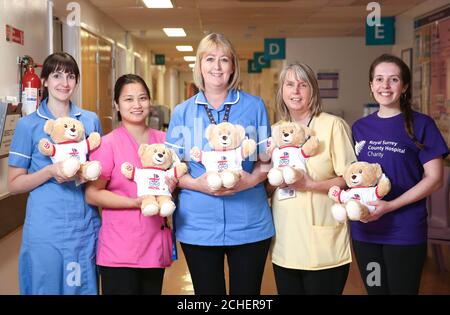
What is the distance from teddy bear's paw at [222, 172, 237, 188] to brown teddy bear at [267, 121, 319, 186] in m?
0.16

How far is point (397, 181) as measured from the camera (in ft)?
6.63

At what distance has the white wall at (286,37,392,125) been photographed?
33.9ft

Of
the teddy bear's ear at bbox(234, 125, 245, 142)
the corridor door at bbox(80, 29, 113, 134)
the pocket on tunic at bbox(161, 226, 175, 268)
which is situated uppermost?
the corridor door at bbox(80, 29, 113, 134)

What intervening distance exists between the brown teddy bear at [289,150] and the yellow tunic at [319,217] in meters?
0.04

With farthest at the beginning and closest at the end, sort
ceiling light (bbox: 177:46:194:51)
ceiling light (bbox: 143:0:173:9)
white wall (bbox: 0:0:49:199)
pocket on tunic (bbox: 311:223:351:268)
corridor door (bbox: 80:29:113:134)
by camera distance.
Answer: ceiling light (bbox: 177:46:194:51) → ceiling light (bbox: 143:0:173:9) → corridor door (bbox: 80:29:113:134) → white wall (bbox: 0:0:49:199) → pocket on tunic (bbox: 311:223:351:268)

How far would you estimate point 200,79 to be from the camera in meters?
2.07

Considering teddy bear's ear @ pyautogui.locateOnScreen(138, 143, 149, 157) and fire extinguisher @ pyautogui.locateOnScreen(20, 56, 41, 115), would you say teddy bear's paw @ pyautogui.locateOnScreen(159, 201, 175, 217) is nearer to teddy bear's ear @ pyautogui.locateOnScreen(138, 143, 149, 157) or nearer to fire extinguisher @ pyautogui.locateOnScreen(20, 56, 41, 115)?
teddy bear's ear @ pyautogui.locateOnScreen(138, 143, 149, 157)

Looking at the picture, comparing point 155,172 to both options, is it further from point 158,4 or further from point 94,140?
point 158,4

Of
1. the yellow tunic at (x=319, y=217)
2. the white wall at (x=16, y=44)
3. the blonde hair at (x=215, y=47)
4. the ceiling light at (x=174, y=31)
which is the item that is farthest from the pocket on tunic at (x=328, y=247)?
the ceiling light at (x=174, y=31)

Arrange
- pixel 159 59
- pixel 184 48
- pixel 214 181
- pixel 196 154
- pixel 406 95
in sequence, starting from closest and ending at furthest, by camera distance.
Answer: pixel 214 181 < pixel 196 154 < pixel 406 95 < pixel 184 48 < pixel 159 59

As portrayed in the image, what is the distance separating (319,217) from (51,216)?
995mm

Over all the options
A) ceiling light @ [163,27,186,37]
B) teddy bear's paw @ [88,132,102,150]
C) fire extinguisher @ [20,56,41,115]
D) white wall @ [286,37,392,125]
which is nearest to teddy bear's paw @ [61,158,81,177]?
teddy bear's paw @ [88,132,102,150]

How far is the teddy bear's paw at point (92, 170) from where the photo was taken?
193 centimetres

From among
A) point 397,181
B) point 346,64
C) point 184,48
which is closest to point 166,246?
point 397,181
